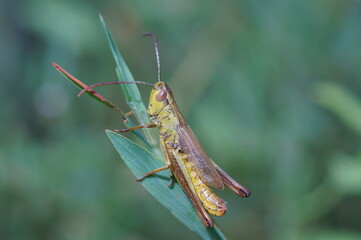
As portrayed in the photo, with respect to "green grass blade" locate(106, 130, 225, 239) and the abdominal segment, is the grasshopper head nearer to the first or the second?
the abdominal segment

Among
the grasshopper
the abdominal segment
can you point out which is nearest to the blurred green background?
the grasshopper

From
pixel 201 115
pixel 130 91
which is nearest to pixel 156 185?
pixel 130 91

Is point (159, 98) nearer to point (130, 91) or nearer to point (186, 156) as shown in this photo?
point (186, 156)

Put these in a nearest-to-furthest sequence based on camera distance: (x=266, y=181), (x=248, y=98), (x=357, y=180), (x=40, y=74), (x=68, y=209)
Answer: (x=357, y=180) → (x=68, y=209) → (x=266, y=181) → (x=248, y=98) → (x=40, y=74)

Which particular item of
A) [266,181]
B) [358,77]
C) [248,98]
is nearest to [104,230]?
[266,181]

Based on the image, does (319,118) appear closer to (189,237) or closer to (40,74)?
(189,237)
